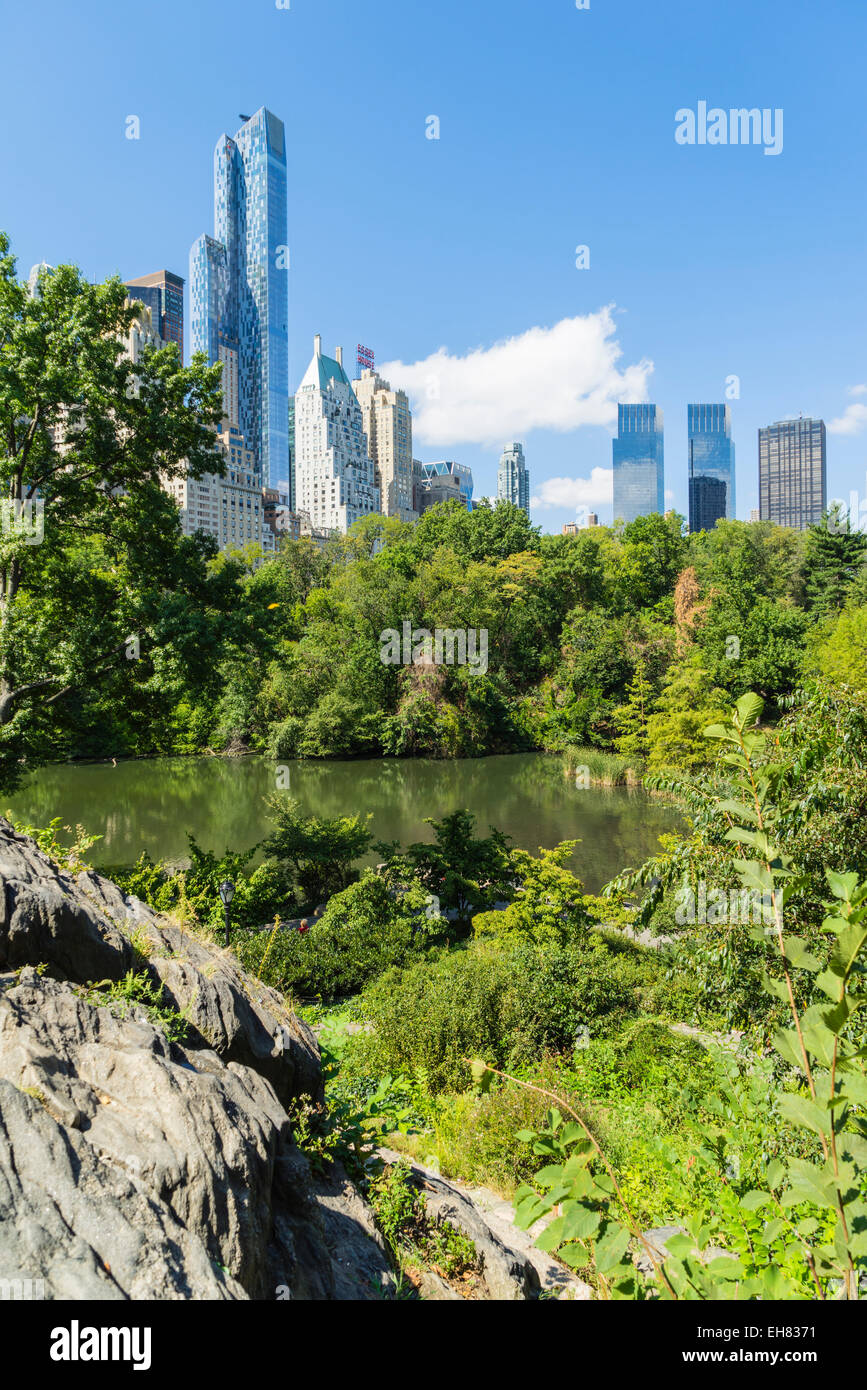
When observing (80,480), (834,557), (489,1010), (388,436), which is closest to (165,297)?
(388,436)

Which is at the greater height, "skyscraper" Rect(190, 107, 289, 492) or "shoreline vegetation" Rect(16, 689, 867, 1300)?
"skyscraper" Rect(190, 107, 289, 492)

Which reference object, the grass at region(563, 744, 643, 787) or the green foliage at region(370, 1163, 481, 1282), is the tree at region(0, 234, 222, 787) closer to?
the green foliage at region(370, 1163, 481, 1282)

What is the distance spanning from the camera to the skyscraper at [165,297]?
138 m

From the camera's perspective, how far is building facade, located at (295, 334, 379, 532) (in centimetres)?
10612

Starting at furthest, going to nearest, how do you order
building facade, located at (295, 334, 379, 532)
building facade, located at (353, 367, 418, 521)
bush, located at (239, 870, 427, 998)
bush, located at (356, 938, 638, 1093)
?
building facade, located at (353, 367, 418, 521) → building facade, located at (295, 334, 379, 532) → bush, located at (239, 870, 427, 998) → bush, located at (356, 938, 638, 1093)

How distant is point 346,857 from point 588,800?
10876mm

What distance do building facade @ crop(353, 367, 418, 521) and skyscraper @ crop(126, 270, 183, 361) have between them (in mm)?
47841

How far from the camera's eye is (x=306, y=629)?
104ft

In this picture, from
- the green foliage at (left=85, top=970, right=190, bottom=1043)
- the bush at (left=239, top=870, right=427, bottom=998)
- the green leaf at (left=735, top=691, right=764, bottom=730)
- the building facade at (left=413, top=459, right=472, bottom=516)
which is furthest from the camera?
the building facade at (left=413, top=459, right=472, bottom=516)

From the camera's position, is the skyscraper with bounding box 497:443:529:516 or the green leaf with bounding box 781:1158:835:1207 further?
the skyscraper with bounding box 497:443:529:516

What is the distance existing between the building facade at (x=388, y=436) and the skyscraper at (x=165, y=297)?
47.8m

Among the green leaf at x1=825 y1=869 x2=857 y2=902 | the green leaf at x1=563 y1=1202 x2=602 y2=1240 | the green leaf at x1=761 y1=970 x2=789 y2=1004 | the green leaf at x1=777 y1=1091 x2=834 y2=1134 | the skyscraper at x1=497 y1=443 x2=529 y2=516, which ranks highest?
the skyscraper at x1=497 y1=443 x2=529 y2=516

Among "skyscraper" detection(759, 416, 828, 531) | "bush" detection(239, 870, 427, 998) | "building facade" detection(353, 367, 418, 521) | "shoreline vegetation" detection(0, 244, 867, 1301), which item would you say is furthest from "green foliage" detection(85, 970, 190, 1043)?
"skyscraper" detection(759, 416, 828, 531)

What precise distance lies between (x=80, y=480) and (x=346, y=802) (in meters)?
12.9
